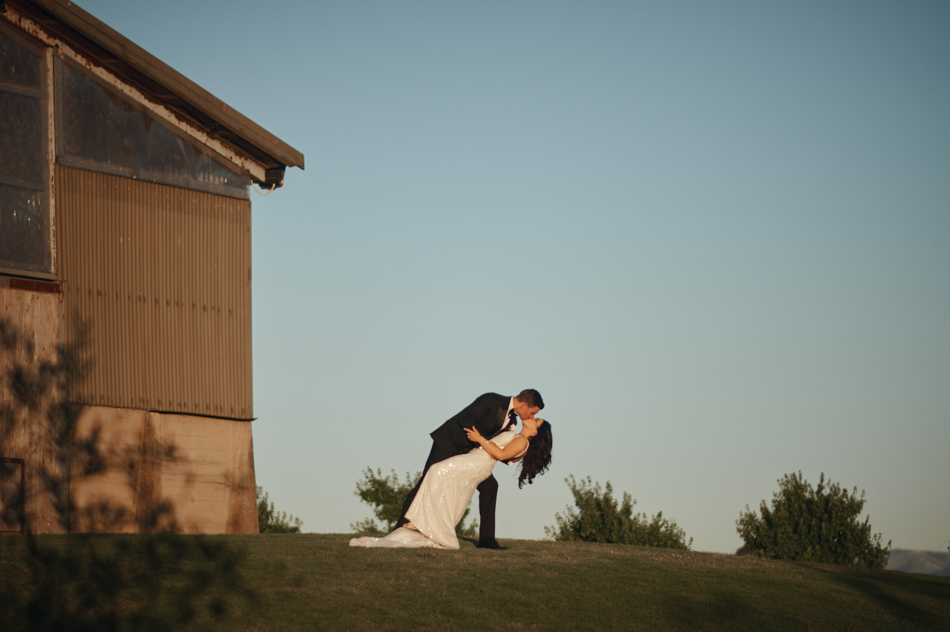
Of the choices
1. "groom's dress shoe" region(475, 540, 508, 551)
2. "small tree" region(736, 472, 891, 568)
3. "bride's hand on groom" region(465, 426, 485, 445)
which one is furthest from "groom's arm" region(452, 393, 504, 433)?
"small tree" region(736, 472, 891, 568)

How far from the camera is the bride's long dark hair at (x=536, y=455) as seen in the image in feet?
40.6

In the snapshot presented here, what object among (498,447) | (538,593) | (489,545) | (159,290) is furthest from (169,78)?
(538,593)

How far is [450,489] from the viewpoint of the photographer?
11.9 m

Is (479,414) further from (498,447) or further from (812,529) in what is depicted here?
(812,529)

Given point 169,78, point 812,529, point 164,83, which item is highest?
point 169,78

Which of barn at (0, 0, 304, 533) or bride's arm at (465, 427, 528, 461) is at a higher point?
barn at (0, 0, 304, 533)

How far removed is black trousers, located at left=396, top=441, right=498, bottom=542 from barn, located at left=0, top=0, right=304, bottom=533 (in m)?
6.12

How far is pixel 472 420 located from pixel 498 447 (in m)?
0.52

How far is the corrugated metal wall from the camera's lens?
15789 mm

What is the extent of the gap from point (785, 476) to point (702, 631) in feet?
88.2

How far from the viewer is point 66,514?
14969mm

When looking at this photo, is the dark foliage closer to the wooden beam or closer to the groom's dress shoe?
the groom's dress shoe

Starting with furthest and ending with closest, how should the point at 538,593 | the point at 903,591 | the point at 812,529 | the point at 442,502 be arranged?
the point at 812,529 → the point at 442,502 → the point at 903,591 → the point at 538,593

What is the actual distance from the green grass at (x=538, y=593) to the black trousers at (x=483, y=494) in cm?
35
